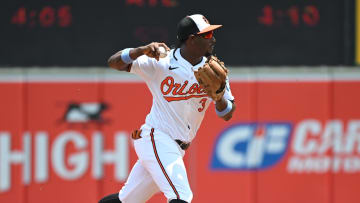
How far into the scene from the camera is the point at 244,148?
635 cm

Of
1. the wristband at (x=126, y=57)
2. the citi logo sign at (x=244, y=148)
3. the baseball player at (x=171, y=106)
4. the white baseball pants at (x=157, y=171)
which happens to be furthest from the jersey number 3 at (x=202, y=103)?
→ the citi logo sign at (x=244, y=148)

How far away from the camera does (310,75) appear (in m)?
6.36

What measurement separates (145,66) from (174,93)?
8.7 inches

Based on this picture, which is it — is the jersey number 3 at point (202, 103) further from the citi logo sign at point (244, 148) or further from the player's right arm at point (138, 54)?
the citi logo sign at point (244, 148)

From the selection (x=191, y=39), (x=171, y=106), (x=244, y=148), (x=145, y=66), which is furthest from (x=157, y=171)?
(x=244, y=148)

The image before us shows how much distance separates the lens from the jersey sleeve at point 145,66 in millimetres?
4062

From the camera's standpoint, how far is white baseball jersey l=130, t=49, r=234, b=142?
4.06 metres

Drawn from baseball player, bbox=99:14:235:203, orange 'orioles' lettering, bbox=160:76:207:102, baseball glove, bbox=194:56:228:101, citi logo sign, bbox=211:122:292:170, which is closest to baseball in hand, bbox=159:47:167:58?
baseball player, bbox=99:14:235:203

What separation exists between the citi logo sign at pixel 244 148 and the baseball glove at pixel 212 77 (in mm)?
2565

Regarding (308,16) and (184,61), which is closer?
(184,61)

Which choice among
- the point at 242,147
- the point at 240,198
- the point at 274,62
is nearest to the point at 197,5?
the point at 274,62

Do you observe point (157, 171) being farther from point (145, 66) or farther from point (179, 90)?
point (145, 66)

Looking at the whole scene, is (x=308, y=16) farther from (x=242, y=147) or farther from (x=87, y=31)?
(x=87, y=31)

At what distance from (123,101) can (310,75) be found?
1.63m
